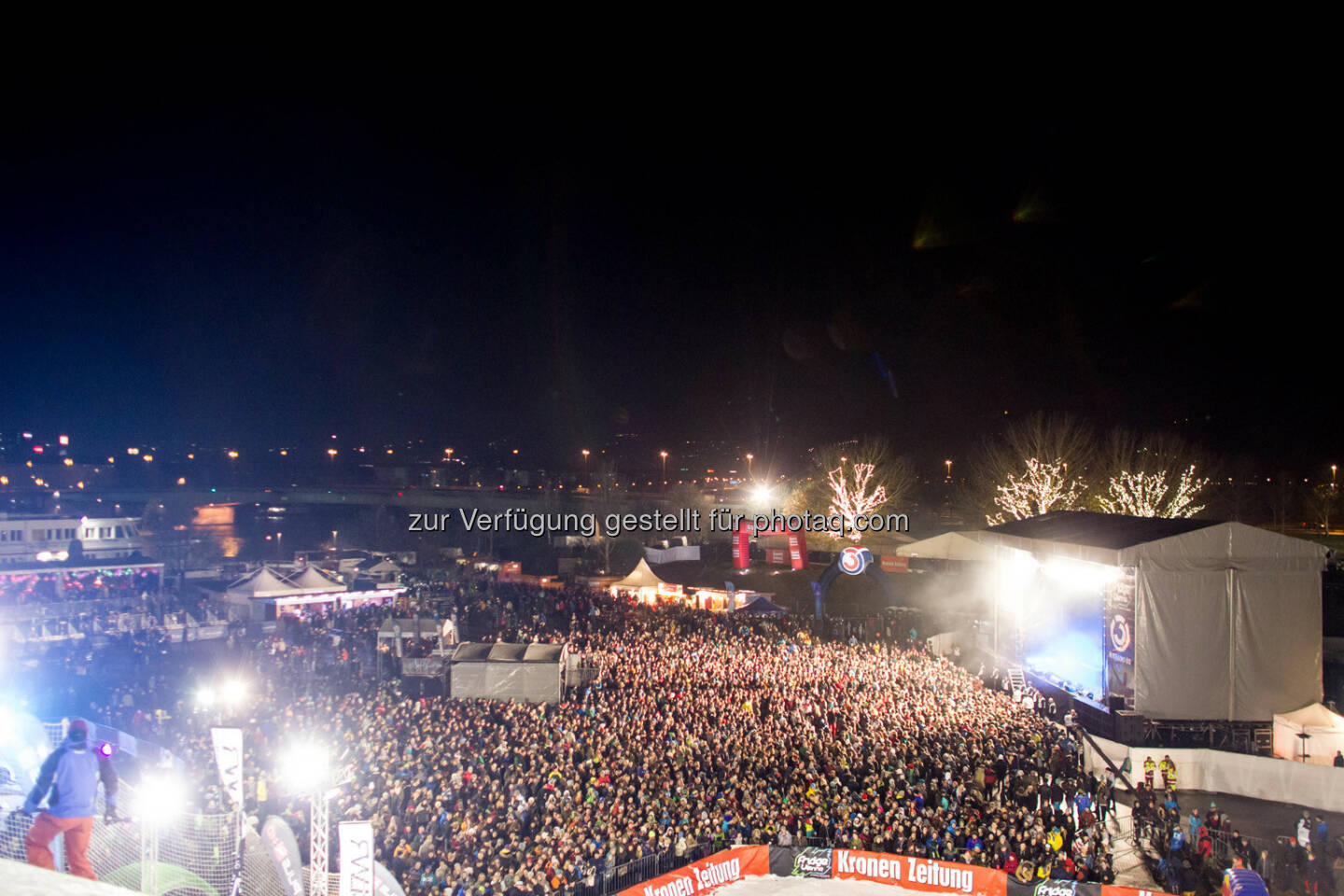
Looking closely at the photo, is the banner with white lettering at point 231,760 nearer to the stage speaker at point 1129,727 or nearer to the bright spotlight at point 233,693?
the bright spotlight at point 233,693

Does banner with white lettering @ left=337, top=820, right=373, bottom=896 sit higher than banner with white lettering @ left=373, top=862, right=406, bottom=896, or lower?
higher

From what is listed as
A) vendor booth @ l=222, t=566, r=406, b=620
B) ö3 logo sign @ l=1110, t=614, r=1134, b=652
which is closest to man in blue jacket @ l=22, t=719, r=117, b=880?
ö3 logo sign @ l=1110, t=614, r=1134, b=652

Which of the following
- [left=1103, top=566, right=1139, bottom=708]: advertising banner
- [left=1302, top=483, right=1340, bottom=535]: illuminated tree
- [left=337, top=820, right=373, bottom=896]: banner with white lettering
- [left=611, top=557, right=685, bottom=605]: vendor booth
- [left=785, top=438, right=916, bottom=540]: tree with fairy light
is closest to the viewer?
[left=337, top=820, right=373, bottom=896]: banner with white lettering

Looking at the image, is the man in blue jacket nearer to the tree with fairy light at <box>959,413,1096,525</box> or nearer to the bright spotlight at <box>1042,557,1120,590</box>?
the bright spotlight at <box>1042,557,1120,590</box>

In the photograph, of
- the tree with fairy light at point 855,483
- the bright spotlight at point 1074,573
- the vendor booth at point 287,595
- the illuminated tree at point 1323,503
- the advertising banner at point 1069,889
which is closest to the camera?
the advertising banner at point 1069,889

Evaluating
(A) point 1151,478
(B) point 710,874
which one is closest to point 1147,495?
(A) point 1151,478

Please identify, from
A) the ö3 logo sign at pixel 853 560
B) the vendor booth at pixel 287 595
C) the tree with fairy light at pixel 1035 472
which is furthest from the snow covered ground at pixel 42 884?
the tree with fairy light at pixel 1035 472
